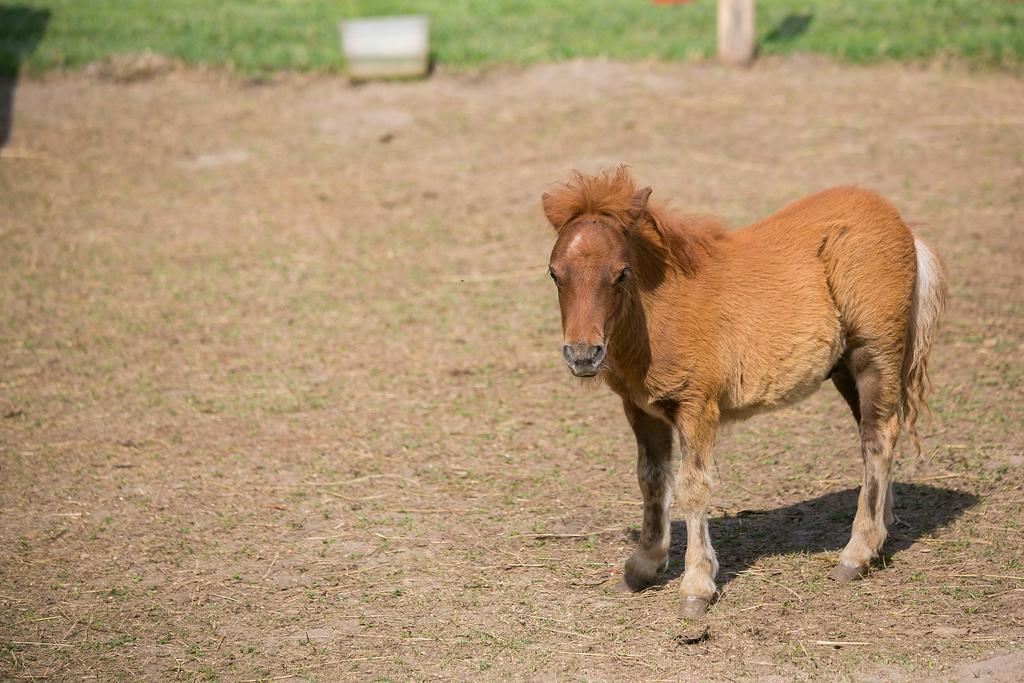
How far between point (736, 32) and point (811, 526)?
8824 millimetres

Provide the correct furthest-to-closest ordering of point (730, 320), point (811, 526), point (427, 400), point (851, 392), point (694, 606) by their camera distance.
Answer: point (427, 400)
point (811, 526)
point (851, 392)
point (730, 320)
point (694, 606)

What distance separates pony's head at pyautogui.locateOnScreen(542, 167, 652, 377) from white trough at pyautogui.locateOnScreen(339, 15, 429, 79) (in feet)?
29.3

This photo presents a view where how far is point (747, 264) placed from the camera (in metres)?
5.46

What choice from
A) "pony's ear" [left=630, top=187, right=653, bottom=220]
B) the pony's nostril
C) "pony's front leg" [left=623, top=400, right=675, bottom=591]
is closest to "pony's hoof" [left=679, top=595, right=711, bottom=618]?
"pony's front leg" [left=623, top=400, right=675, bottom=591]

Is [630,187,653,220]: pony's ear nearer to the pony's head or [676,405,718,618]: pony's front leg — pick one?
the pony's head

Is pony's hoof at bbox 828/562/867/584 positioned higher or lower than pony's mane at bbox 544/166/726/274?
lower

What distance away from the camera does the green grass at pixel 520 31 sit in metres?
13.9

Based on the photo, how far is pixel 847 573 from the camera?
543cm

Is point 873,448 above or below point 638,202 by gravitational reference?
below

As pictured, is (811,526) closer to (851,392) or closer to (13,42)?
(851,392)

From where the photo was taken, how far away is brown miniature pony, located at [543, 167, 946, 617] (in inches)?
198

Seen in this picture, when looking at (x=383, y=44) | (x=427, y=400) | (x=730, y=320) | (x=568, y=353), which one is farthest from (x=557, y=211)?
(x=383, y=44)

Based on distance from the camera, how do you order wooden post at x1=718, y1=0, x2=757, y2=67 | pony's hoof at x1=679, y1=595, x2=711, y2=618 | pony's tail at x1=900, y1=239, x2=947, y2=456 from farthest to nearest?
wooden post at x1=718, y1=0, x2=757, y2=67 < pony's tail at x1=900, y1=239, x2=947, y2=456 < pony's hoof at x1=679, y1=595, x2=711, y2=618

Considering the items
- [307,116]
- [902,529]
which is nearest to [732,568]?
[902,529]
